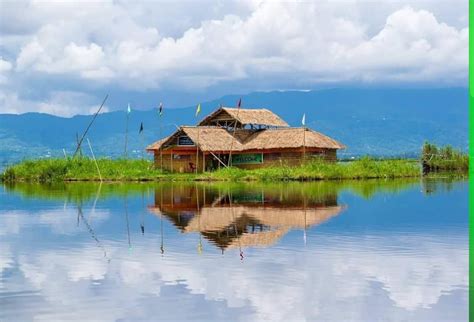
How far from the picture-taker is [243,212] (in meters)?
18.4

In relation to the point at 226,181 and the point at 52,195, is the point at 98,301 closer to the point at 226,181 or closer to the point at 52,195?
the point at 52,195

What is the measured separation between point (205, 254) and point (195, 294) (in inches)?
109

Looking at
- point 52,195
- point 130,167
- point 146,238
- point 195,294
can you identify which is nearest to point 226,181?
point 130,167

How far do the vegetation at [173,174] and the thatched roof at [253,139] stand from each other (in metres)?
1.22

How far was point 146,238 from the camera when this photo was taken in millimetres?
14000

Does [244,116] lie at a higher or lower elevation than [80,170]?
higher

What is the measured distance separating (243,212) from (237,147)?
64.9 ft

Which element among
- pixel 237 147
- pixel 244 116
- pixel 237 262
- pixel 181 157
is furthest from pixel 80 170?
pixel 237 262

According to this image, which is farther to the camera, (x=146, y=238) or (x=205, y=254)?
(x=146, y=238)

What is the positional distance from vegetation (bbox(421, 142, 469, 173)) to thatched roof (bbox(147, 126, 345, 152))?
5266 mm

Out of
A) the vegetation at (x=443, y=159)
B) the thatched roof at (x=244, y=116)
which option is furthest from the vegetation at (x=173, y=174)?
the thatched roof at (x=244, y=116)

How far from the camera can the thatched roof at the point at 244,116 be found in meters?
40.1

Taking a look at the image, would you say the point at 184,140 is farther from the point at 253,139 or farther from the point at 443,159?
the point at 443,159

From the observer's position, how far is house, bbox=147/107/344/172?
36906mm
